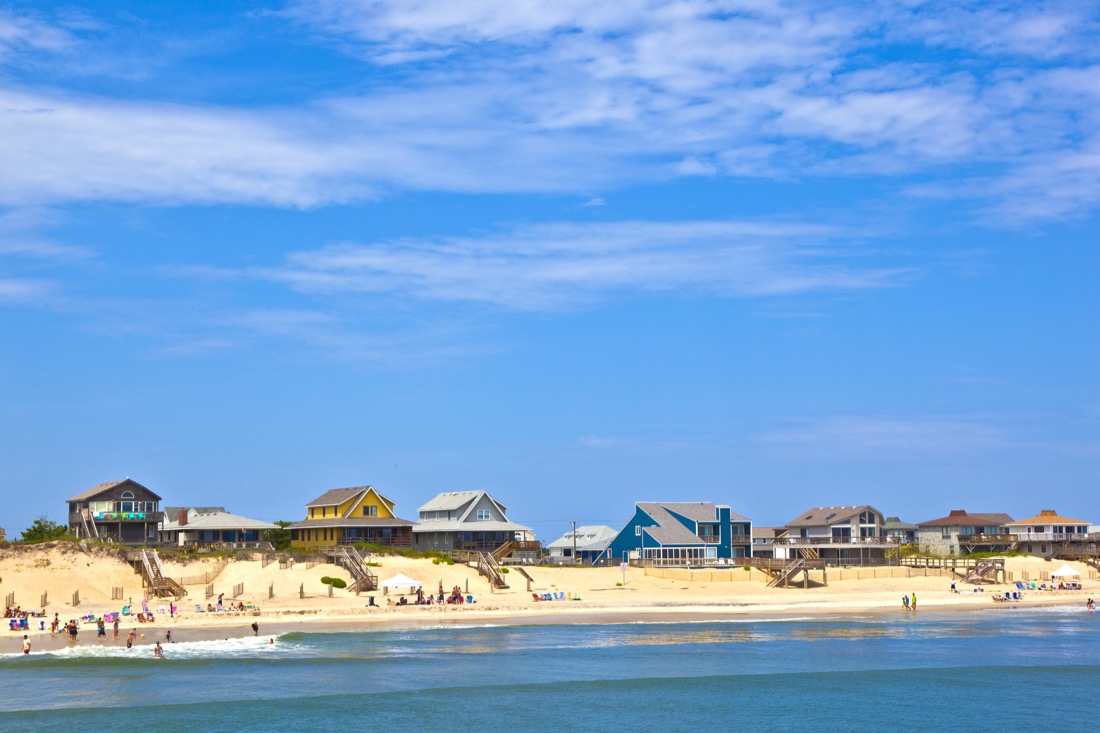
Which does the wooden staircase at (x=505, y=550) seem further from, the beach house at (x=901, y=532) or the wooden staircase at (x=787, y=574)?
the beach house at (x=901, y=532)

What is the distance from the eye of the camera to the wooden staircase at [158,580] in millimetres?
70125

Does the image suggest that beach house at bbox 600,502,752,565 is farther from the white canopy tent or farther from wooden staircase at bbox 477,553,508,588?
the white canopy tent

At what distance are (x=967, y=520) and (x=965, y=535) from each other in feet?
9.35

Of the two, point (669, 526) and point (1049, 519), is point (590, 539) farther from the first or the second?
point (1049, 519)

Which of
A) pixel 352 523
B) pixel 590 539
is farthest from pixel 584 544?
pixel 352 523

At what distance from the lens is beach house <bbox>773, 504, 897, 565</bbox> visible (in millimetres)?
109375

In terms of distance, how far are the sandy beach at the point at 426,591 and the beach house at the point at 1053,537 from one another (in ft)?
94.1

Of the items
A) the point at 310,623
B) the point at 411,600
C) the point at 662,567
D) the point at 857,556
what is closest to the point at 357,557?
the point at 411,600

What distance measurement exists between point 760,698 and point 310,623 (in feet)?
93.4

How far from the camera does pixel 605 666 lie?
52.6m

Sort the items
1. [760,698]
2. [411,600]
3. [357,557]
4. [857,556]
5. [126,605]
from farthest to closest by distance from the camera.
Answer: [857,556] → [357,557] → [411,600] → [126,605] → [760,698]

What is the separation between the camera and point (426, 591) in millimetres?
76500

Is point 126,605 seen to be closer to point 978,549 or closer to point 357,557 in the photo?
point 357,557

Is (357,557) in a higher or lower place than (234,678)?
higher
